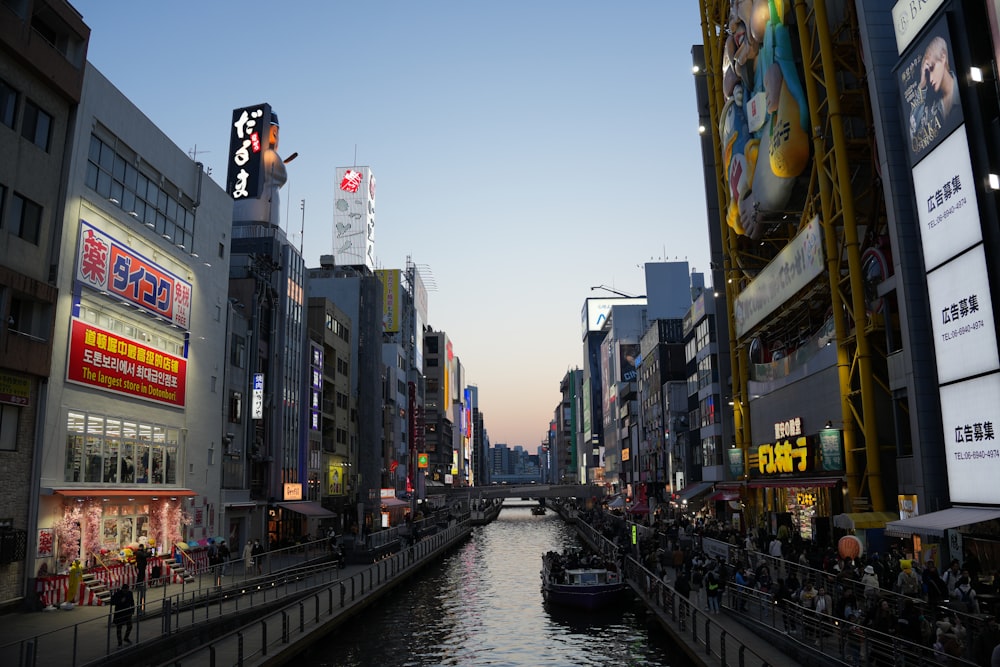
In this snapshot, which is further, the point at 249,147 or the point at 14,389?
the point at 249,147

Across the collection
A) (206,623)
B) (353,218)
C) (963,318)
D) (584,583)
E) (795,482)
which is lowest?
(584,583)

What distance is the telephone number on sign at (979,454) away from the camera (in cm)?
2475

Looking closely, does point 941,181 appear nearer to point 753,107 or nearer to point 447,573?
point 753,107

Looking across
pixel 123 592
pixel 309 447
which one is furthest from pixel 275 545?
pixel 123 592

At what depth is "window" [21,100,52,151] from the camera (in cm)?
3045

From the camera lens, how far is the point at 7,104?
29234mm

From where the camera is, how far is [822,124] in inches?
1822

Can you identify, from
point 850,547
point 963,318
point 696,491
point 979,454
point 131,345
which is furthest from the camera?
point 696,491

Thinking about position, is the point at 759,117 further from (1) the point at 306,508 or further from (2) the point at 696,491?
(1) the point at 306,508

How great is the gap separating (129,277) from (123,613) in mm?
20193

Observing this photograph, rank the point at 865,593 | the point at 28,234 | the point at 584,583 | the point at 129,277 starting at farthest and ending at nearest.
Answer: the point at 584,583 → the point at 129,277 → the point at 28,234 → the point at 865,593

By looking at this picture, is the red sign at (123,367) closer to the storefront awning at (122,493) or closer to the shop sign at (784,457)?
the storefront awning at (122,493)

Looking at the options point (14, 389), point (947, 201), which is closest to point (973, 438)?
point (947, 201)

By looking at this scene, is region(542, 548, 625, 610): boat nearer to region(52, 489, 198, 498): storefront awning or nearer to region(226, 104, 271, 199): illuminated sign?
region(52, 489, 198, 498): storefront awning
